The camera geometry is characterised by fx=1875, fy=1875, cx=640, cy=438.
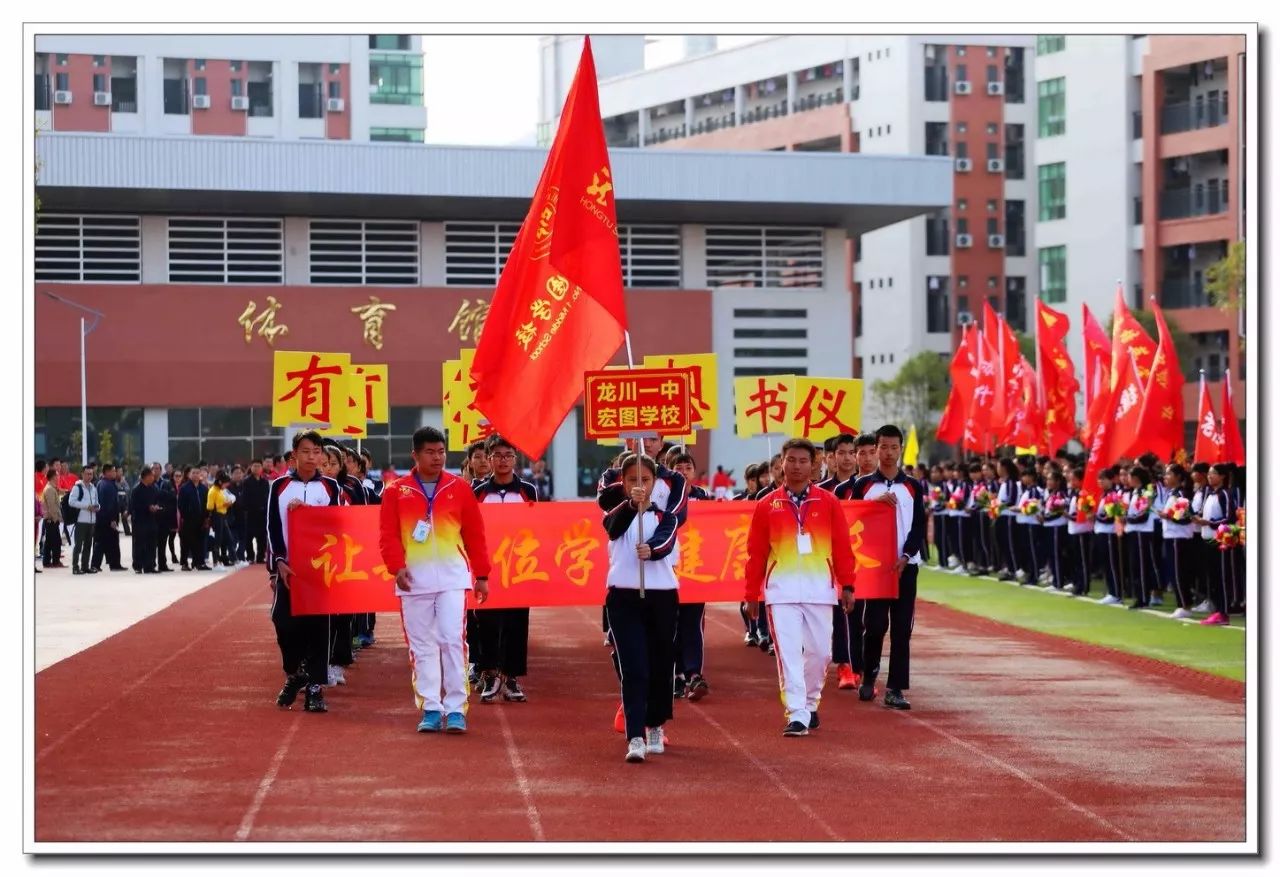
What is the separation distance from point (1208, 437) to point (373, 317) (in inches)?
1103

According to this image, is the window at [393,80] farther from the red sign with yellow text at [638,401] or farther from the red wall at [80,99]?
the red sign with yellow text at [638,401]

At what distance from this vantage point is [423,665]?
445 inches

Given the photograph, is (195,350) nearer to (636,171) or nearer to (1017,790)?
(636,171)

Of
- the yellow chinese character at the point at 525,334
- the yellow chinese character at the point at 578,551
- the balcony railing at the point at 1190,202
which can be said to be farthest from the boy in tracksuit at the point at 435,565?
the balcony railing at the point at 1190,202

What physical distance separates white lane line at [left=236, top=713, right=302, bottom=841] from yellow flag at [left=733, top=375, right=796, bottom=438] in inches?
331

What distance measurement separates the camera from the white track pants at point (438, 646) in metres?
11.2

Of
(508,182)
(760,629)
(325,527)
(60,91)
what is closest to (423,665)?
(325,527)

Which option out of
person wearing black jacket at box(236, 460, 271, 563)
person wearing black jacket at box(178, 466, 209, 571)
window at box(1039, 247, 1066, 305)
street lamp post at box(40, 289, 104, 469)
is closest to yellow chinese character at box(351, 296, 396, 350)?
street lamp post at box(40, 289, 104, 469)

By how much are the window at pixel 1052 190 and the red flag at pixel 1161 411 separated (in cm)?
4200

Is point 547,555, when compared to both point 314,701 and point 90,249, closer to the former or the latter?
point 314,701

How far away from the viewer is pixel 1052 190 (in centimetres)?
6347

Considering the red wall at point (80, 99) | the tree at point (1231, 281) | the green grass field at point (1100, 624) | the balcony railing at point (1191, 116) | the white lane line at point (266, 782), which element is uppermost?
the red wall at point (80, 99)

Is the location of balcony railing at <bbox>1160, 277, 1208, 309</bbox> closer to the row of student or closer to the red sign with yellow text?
the row of student

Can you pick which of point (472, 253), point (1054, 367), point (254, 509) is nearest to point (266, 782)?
point (1054, 367)
